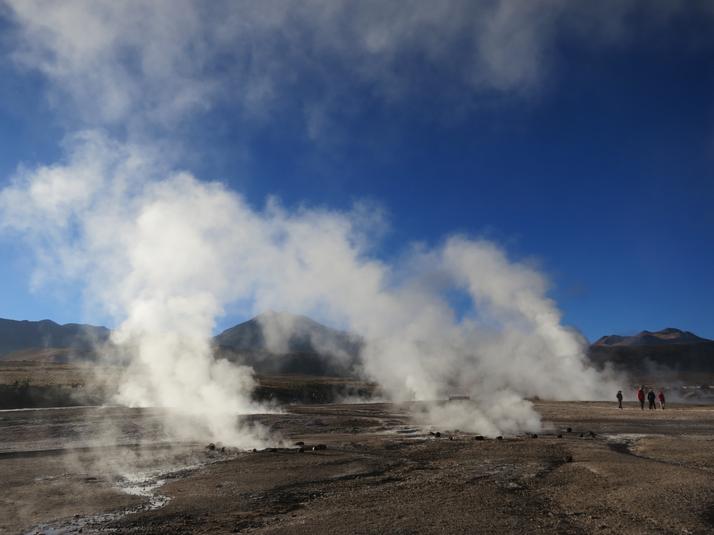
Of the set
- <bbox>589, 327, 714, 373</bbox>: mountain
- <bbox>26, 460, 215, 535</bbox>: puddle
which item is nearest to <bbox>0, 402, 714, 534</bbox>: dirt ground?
<bbox>26, 460, 215, 535</bbox>: puddle

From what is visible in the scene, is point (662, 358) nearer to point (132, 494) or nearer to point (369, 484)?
point (369, 484)

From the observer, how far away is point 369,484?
49.0 feet

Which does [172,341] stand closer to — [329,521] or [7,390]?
[7,390]

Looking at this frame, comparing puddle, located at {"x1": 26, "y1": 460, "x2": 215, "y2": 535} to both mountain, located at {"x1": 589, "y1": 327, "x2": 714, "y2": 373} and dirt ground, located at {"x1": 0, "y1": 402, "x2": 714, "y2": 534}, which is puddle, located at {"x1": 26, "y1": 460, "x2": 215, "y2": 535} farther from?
mountain, located at {"x1": 589, "y1": 327, "x2": 714, "y2": 373}

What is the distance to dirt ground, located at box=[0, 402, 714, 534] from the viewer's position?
11.0 m

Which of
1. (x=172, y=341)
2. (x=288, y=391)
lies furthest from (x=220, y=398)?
(x=288, y=391)

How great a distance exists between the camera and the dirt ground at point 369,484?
11.0m

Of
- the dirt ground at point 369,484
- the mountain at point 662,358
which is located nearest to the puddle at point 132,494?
the dirt ground at point 369,484

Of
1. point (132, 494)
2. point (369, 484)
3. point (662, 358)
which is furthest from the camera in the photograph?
point (662, 358)

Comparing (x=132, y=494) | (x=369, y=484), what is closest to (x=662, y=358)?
(x=369, y=484)

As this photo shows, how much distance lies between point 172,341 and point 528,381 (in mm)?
44419

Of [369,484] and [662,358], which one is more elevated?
[662,358]

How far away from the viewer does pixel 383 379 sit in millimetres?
81812

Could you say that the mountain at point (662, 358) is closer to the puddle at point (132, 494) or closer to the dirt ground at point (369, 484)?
the dirt ground at point (369, 484)
